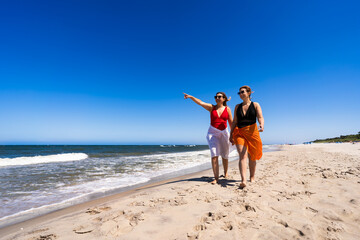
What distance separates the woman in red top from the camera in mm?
3988

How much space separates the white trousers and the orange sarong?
332 millimetres

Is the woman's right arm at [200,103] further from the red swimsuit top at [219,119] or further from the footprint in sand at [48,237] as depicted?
the footprint in sand at [48,237]

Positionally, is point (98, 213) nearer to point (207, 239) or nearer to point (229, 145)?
point (207, 239)

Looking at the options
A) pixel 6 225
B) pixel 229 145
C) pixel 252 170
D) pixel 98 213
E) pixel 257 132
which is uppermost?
pixel 257 132

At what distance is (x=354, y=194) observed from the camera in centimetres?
284

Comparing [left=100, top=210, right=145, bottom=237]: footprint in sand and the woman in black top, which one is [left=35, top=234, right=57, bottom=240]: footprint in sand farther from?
the woman in black top

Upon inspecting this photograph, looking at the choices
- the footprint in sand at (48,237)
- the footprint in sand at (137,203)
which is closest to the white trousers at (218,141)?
the footprint in sand at (137,203)

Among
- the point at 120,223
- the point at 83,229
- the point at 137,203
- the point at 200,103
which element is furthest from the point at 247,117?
the point at 83,229

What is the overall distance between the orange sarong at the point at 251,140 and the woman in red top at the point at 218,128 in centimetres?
38

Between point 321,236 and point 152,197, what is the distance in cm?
236

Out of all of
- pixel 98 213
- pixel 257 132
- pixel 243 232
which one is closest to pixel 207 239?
pixel 243 232

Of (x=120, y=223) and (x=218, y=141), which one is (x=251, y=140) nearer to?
(x=218, y=141)

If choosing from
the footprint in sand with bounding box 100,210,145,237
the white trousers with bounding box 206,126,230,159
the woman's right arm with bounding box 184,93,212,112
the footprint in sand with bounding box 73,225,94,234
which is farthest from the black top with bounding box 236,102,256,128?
the footprint in sand with bounding box 73,225,94,234

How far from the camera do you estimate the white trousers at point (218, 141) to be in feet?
13.2
